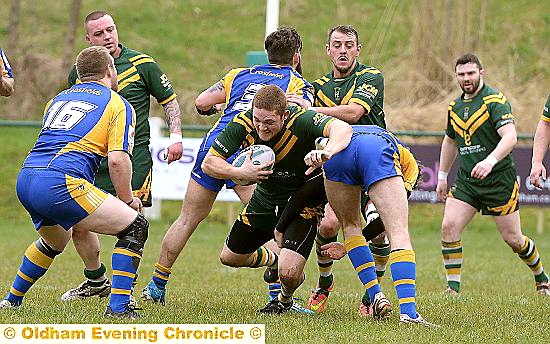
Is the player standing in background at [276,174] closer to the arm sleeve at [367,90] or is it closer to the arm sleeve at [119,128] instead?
the arm sleeve at [119,128]

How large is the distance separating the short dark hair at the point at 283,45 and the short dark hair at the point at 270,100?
123 cm

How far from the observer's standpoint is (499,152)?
926cm

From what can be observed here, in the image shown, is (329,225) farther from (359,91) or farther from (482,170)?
(482,170)

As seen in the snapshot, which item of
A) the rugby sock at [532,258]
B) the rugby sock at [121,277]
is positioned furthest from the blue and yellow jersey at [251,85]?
the rugby sock at [532,258]

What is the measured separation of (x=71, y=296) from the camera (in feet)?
26.8

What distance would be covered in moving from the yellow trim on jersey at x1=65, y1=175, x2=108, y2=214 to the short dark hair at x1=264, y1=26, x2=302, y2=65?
2.12 m

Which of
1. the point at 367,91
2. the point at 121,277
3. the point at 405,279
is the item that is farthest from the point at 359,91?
the point at 121,277

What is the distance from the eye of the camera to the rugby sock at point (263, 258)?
7.88 metres

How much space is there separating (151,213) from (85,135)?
10.4 m

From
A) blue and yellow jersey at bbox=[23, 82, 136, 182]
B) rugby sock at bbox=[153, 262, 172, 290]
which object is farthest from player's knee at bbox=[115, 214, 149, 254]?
rugby sock at bbox=[153, 262, 172, 290]

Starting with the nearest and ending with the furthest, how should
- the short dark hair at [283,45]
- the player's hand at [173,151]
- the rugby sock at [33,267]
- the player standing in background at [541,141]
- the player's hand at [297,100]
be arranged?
the rugby sock at [33,267] → the player's hand at [297,100] → the short dark hair at [283,45] → the player standing in background at [541,141] → the player's hand at [173,151]

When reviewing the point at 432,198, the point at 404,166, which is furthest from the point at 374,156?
the point at 432,198

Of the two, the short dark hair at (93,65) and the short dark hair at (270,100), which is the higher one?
the short dark hair at (93,65)

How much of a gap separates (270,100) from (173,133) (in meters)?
1.99
